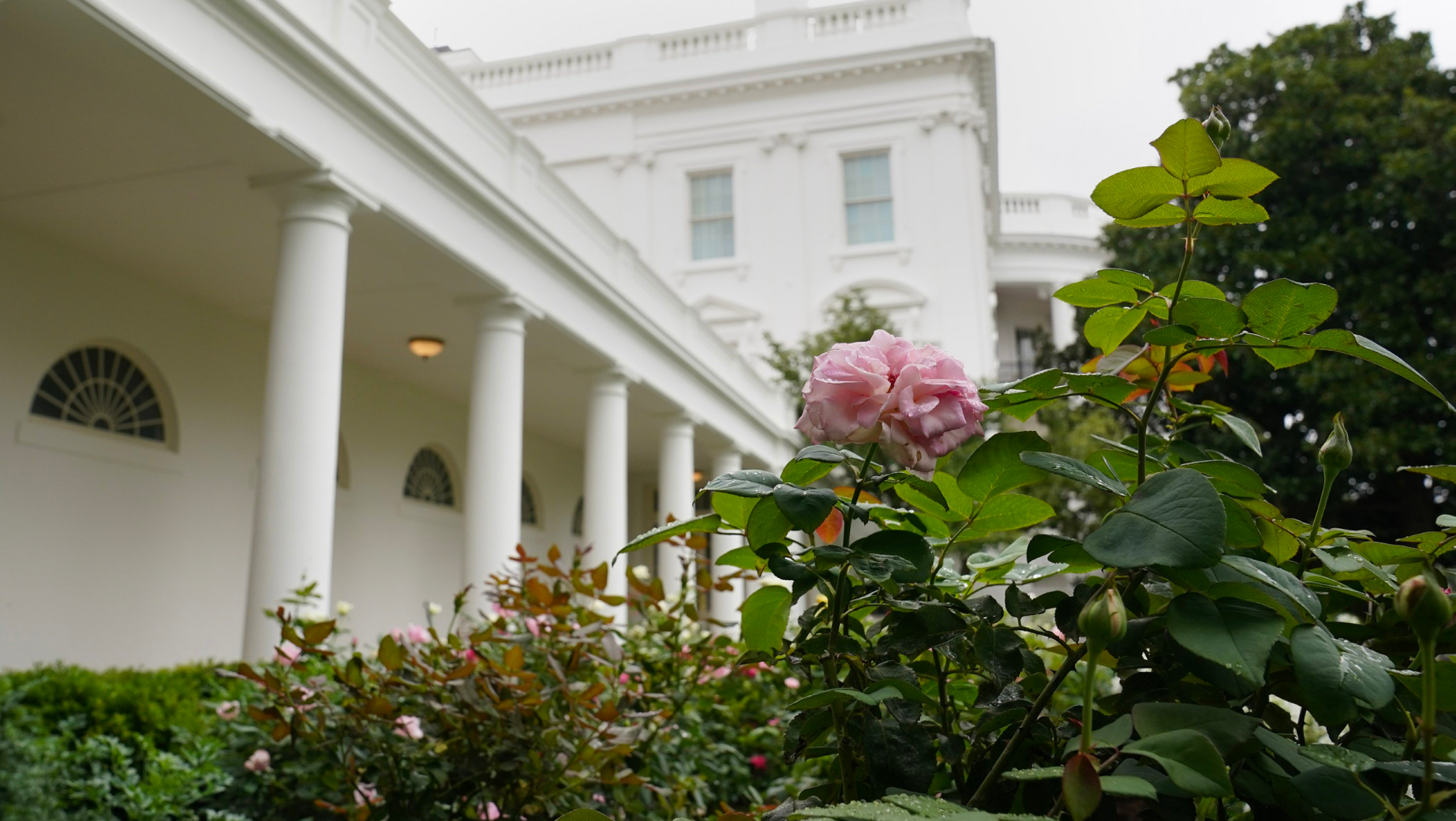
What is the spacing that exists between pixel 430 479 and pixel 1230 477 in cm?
→ 1429

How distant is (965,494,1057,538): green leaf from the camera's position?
1326mm

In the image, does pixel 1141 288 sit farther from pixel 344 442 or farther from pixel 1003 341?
pixel 1003 341

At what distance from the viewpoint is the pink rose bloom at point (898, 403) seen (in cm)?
118

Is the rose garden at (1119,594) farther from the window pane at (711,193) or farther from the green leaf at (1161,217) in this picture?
the window pane at (711,193)

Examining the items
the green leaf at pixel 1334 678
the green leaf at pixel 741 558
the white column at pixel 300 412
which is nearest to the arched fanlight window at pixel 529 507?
the white column at pixel 300 412

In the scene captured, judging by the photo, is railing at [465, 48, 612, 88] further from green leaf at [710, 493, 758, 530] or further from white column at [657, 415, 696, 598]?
green leaf at [710, 493, 758, 530]

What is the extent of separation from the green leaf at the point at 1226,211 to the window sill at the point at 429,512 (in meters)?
13.4

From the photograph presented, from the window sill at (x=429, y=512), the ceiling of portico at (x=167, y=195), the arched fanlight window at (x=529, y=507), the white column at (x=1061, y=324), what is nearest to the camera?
the ceiling of portico at (x=167, y=195)

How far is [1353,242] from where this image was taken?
13.7m

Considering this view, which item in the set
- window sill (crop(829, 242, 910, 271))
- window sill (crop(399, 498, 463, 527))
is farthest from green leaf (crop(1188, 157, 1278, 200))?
window sill (crop(829, 242, 910, 271))

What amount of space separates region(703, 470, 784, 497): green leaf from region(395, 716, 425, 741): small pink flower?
6.14 feet

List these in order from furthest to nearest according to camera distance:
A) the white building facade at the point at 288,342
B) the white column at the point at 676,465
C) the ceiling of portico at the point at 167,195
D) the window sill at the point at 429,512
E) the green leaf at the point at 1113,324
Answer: the white column at the point at 676,465 < the window sill at the point at 429,512 < the white building facade at the point at 288,342 < the ceiling of portico at the point at 167,195 < the green leaf at the point at 1113,324

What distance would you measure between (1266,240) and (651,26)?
14579 mm

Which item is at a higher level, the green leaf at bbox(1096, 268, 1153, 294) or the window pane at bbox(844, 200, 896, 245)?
the window pane at bbox(844, 200, 896, 245)
